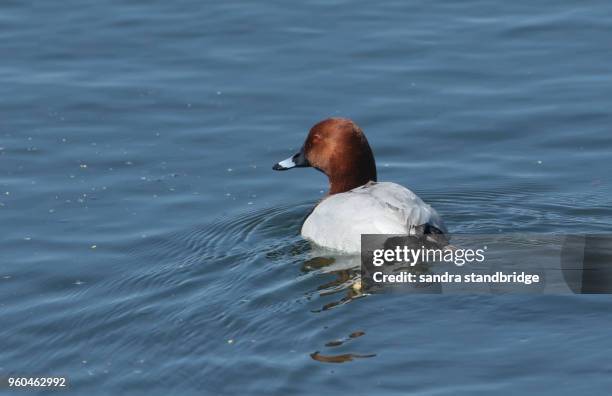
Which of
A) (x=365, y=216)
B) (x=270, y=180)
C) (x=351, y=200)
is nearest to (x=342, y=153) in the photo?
(x=351, y=200)

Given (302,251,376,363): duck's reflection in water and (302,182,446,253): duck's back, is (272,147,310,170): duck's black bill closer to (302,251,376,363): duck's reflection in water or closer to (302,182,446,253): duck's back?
(302,182,446,253): duck's back

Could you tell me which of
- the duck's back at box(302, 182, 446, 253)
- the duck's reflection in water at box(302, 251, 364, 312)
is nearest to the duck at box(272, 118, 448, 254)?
the duck's back at box(302, 182, 446, 253)

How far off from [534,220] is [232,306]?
3425 mm

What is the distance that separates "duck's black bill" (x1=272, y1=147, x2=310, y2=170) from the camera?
13234 millimetres

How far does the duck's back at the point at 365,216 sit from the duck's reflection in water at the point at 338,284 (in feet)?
0.55

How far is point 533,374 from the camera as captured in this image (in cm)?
891

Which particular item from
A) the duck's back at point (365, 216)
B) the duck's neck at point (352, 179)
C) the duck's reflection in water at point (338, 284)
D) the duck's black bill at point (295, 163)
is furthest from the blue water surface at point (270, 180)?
the duck's neck at point (352, 179)

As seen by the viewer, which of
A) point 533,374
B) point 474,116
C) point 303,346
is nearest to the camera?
point 533,374

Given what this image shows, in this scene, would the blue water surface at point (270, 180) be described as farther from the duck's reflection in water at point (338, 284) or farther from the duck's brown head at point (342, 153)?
the duck's brown head at point (342, 153)

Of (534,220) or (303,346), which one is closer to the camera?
(303,346)

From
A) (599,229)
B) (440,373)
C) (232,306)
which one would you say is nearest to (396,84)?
(599,229)

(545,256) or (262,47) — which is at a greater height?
(262,47)

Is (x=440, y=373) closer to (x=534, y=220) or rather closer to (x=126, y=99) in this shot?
(x=534, y=220)

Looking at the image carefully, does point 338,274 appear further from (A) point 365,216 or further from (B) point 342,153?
(B) point 342,153
